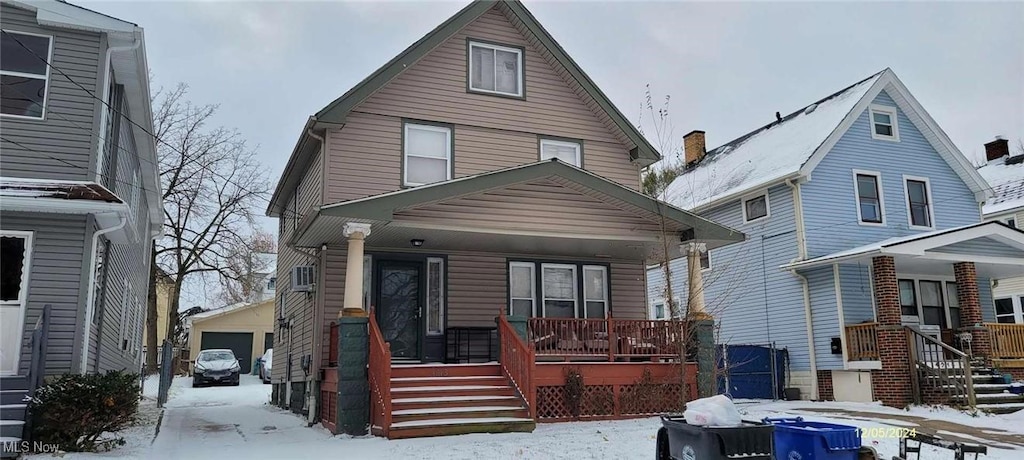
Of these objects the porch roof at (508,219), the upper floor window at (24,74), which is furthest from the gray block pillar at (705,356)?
the upper floor window at (24,74)

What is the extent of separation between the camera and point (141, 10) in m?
13.4

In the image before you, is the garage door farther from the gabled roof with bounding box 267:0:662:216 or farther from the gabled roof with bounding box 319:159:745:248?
the gabled roof with bounding box 319:159:745:248

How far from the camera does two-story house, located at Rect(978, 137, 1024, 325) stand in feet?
74.9

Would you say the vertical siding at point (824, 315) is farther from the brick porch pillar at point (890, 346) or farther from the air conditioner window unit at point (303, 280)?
the air conditioner window unit at point (303, 280)

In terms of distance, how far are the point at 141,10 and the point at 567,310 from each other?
1016cm

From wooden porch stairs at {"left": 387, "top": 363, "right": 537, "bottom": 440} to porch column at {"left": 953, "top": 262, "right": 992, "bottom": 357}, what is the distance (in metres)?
11.6

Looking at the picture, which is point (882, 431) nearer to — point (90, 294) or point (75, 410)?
point (75, 410)

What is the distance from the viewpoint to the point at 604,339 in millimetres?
12758

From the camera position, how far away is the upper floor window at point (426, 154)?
13812 mm

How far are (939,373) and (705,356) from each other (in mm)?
5431

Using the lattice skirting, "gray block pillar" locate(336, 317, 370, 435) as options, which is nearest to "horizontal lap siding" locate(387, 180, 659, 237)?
"gray block pillar" locate(336, 317, 370, 435)

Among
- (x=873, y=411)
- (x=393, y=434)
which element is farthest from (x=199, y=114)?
(x=873, y=411)

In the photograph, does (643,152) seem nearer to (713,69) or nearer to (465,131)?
(465,131)

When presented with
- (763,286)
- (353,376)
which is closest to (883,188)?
(763,286)
